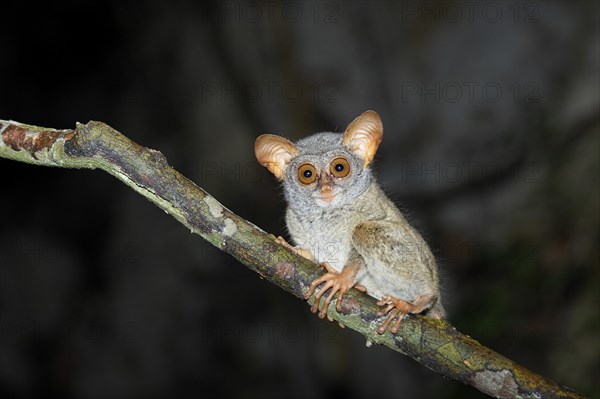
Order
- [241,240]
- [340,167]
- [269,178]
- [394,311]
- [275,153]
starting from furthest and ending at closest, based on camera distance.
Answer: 1. [269,178]
2. [275,153]
3. [340,167]
4. [394,311]
5. [241,240]

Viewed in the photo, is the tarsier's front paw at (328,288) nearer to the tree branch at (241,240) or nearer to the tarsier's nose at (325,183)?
the tree branch at (241,240)

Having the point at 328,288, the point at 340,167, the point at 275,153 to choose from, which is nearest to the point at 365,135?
the point at 340,167

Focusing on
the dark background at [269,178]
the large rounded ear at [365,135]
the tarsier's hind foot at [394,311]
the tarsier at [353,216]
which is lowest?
the tarsier's hind foot at [394,311]

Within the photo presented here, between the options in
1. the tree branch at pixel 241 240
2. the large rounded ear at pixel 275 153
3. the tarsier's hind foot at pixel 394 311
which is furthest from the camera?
the large rounded ear at pixel 275 153

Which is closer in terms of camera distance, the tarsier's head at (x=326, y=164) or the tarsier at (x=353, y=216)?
the tarsier at (x=353, y=216)

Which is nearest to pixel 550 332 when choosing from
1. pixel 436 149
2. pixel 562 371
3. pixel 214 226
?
pixel 562 371

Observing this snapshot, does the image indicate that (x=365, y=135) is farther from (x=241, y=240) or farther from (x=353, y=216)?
(x=241, y=240)

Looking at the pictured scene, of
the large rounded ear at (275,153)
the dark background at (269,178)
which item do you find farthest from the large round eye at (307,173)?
the dark background at (269,178)

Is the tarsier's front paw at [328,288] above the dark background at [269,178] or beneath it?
beneath
